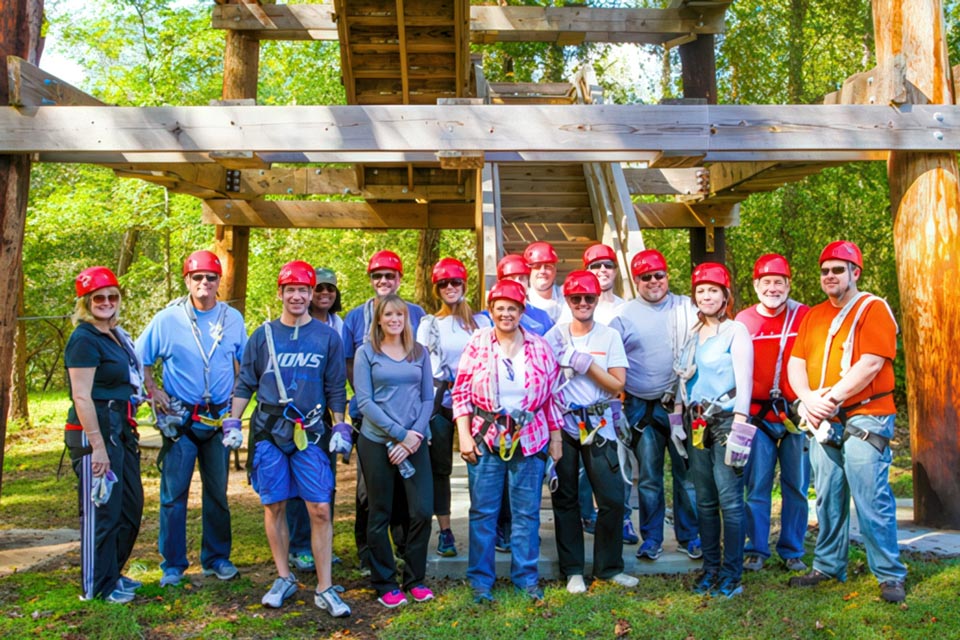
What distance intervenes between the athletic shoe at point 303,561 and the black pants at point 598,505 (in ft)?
5.89

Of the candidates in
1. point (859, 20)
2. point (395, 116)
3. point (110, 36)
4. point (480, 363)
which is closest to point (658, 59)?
point (859, 20)

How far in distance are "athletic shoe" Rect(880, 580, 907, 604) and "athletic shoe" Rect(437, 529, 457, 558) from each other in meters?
2.79

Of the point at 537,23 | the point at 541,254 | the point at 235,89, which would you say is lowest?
the point at 541,254

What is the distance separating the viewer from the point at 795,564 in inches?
228

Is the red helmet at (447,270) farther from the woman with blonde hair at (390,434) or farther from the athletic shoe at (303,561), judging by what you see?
the athletic shoe at (303,561)

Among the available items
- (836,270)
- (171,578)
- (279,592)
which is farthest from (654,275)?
(171,578)

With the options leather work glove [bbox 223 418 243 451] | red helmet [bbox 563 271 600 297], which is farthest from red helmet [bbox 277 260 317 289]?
red helmet [bbox 563 271 600 297]

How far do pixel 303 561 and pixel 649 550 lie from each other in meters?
2.46

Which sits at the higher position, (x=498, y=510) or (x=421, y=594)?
(x=498, y=510)

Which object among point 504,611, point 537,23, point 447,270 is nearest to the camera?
point 504,611

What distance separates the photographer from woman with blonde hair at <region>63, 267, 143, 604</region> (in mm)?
4996

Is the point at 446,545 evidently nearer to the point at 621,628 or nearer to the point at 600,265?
the point at 621,628

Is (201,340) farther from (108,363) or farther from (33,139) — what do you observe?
(33,139)

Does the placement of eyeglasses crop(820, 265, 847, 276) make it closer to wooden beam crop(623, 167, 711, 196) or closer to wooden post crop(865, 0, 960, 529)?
wooden post crop(865, 0, 960, 529)
